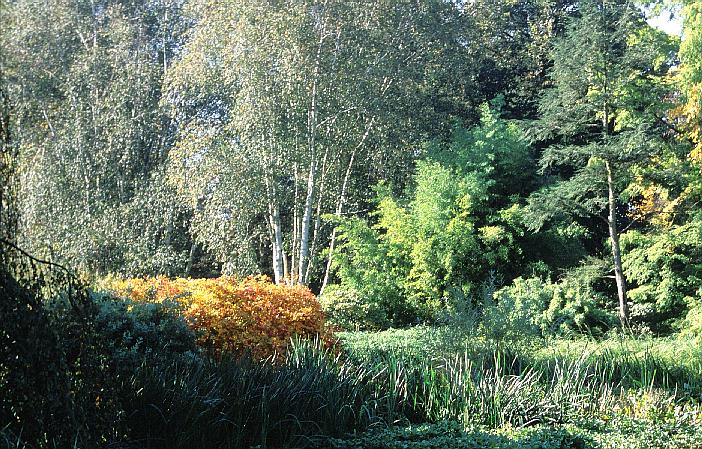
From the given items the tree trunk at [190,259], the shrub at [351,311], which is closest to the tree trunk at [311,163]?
the shrub at [351,311]

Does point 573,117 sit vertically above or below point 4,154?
above

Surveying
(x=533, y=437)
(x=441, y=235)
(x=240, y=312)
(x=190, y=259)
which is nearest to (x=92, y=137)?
(x=190, y=259)

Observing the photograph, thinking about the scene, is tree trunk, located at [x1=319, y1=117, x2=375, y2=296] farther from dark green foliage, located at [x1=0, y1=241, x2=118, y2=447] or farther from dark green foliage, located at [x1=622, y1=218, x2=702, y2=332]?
dark green foliage, located at [x1=0, y1=241, x2=118, y2=447]

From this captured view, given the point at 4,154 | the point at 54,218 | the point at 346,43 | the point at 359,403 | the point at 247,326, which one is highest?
the point at 346,43

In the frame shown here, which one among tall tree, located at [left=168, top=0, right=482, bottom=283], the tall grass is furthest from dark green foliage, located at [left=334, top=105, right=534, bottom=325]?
the tall grass

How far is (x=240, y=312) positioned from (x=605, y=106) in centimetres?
998

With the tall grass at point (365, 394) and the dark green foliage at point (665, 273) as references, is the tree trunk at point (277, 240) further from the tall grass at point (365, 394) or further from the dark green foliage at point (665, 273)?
the tall grass at point (365, 394)

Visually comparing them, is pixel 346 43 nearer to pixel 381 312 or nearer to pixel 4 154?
pixel 381 312

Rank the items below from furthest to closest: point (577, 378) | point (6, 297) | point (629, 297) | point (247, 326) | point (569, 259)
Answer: point (569, 259) < point (629, 297) < point (247, 326) < point (577, 378) < point (6, 297)

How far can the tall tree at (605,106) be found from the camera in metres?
15.0

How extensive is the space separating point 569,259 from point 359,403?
11.7 meters

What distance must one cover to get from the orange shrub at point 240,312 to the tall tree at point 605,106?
24.9 ft

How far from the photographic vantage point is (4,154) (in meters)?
3.56

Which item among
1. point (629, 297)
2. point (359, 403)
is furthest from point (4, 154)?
point (629, 297)
